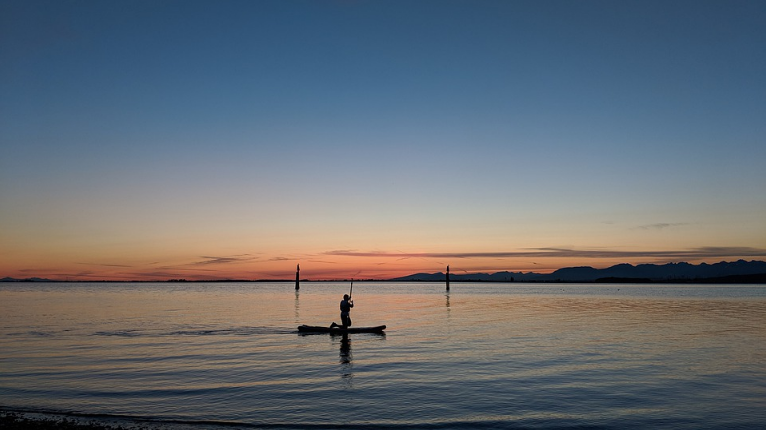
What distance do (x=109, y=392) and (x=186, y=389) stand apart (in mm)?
2794

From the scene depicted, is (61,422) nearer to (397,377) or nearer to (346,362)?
(397,377)

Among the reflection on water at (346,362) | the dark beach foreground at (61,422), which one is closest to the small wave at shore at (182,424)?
the dark beach foreground at (61,422)

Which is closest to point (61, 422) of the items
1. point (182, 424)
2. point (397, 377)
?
point (182, 424)

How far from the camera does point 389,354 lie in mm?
30969

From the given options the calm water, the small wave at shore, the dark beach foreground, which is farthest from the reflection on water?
the dark beach foreground

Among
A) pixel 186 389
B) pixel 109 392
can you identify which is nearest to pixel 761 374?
pixel 186 389

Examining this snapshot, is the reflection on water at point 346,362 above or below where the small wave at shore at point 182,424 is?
below

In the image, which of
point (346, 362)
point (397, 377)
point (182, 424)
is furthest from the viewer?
point (346, 362)

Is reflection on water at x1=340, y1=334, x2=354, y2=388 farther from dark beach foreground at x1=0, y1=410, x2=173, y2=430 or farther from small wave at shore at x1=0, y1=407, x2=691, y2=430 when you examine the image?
dark beach foreground at x1=0, y1=410, x2=173, y2=430

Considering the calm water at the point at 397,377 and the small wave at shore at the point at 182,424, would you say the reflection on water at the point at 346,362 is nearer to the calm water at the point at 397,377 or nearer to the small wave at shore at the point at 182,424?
the calm water at the point at 397,377

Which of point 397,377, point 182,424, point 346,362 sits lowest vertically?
point 346,362

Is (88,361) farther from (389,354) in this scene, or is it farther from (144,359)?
(389,354)

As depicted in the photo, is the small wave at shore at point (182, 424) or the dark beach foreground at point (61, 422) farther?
the small wave at shore at point (182, 424)

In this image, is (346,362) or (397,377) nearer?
(397,377)
